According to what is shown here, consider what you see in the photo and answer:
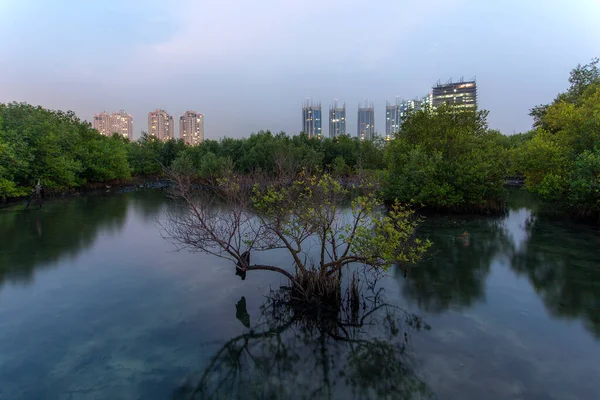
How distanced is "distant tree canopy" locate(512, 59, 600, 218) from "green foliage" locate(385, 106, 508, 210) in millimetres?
1828

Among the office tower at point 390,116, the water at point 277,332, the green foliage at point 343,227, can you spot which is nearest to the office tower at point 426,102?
the water at point 277,332

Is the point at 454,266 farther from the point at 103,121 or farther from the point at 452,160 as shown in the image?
the point at 103,121

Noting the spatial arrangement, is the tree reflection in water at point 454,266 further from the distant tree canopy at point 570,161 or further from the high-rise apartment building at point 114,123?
the high-rise apartment building at point 114,123

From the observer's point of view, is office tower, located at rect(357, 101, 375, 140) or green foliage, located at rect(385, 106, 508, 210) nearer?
green foliage, located at rect(385, 106, 508, 210)

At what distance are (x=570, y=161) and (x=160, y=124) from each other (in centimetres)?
16928

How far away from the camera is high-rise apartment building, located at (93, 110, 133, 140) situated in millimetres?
154375

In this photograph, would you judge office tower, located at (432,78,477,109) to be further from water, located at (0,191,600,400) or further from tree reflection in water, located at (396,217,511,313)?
water, located at (0,191,600,400)

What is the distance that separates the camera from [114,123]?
157500 mm

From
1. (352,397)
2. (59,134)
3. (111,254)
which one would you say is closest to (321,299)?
(352,397)

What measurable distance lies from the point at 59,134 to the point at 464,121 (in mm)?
33493

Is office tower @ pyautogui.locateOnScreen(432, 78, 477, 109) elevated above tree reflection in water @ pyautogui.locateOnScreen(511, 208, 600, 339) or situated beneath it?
elevated above

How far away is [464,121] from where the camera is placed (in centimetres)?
2458

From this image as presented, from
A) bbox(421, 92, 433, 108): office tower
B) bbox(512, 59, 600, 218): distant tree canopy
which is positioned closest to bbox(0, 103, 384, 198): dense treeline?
bbox(421, 92, 433, 108): office tower

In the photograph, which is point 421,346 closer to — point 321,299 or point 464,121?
point 321,299
